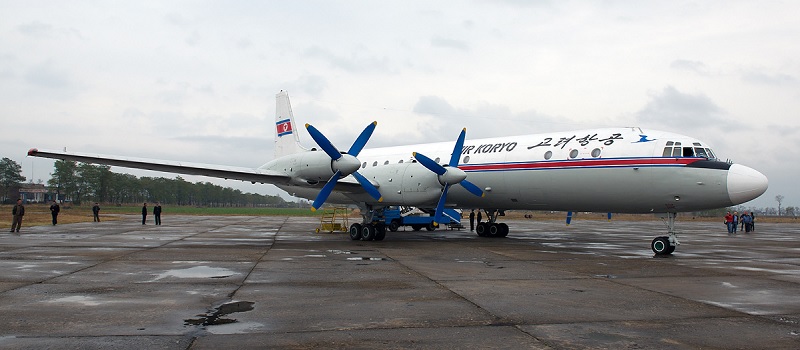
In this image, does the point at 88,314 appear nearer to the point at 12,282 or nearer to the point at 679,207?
the point at 12,282

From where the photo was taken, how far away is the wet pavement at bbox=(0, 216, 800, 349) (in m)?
6.12

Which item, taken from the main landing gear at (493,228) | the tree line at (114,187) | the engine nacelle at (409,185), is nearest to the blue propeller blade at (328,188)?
the engine nacelle at (409,185)

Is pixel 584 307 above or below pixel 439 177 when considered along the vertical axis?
below

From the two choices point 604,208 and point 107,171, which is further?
point 107,171

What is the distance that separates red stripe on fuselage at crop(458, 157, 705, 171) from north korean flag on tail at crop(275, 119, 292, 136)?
11.3 m

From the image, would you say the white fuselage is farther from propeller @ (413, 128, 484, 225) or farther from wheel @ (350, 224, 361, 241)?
wheel @ (350, 224, 361, 241)

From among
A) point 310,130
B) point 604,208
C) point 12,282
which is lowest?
point 12,282

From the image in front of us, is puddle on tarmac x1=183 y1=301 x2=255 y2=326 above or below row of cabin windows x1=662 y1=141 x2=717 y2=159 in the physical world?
below

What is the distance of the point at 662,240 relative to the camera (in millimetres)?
16641

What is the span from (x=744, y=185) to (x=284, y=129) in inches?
826

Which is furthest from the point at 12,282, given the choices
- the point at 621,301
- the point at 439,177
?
the point at 439,177

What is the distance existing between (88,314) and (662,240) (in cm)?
1505

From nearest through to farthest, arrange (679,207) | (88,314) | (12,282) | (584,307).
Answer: (88,314) < (584,307) < (12,282) < (679,207)

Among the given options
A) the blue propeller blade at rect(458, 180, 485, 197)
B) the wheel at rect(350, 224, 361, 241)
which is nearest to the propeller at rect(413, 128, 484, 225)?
the blue propeller blade at rect(458, 180, 485, 197)
